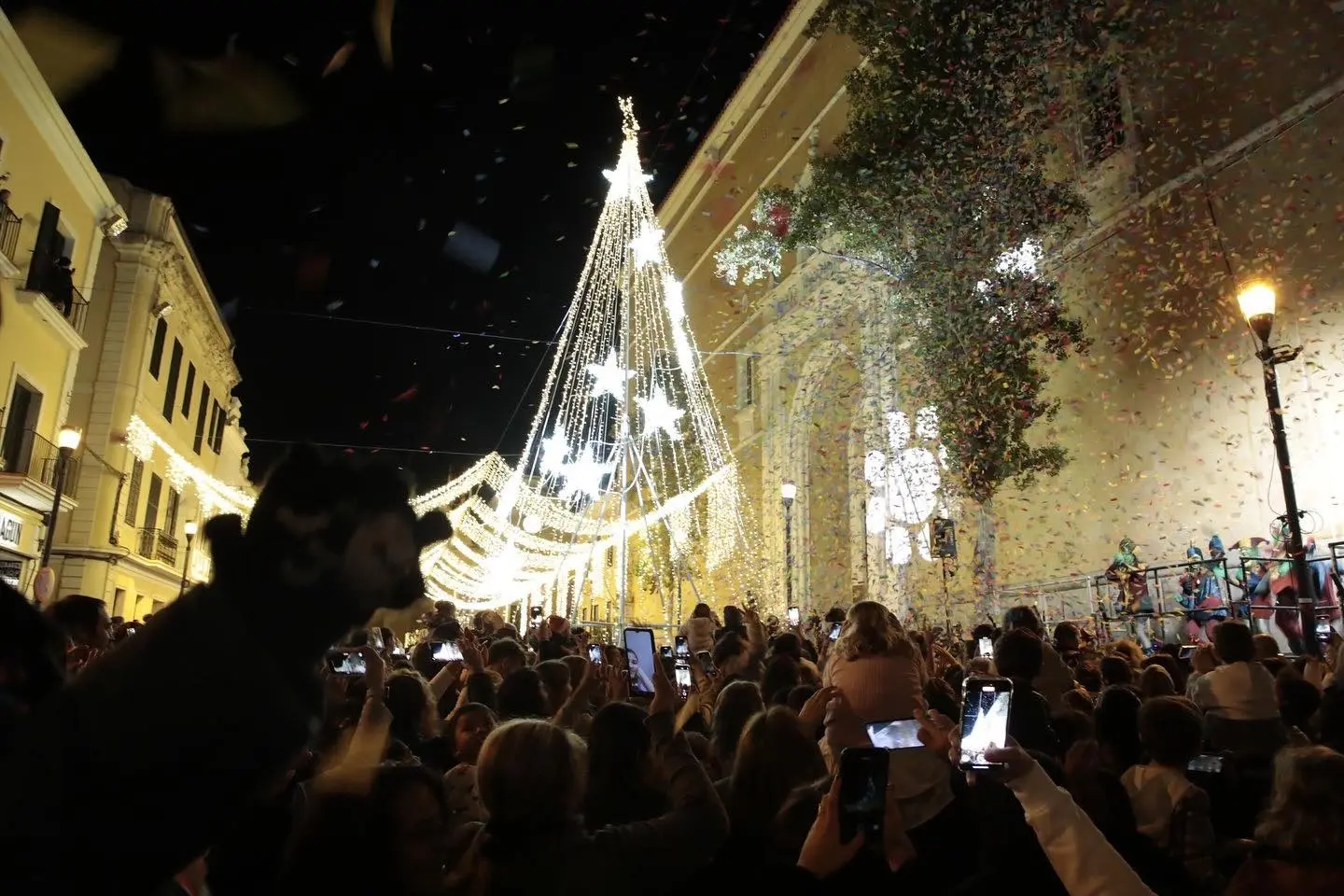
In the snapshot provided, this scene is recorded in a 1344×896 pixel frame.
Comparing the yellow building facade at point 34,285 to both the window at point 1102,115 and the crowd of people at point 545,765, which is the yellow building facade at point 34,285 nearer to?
the crowd of people at point 545,765

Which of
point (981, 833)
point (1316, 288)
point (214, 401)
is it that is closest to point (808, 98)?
point (1316, 288)

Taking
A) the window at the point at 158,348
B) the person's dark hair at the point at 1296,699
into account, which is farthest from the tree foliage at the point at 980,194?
the window at the point at 158,348

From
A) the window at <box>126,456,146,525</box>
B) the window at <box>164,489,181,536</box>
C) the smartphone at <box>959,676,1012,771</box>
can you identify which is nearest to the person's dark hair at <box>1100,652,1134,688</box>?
the smartphone at <box>959,676,1012,771</box>

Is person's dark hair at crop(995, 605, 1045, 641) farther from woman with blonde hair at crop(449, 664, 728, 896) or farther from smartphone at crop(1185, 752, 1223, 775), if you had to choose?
woman with blonde hair at crop(449, 664, 728, 896)

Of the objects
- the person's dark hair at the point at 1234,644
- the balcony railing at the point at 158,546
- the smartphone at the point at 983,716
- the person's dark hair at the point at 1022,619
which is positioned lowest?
the smartphone at the point at 983,716

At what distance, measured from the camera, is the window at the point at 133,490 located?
28984mm

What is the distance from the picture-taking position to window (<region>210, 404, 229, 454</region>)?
40850 mm

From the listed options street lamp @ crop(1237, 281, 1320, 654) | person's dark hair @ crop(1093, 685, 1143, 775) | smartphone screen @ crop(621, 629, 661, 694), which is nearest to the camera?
person's dark hair @ crop(1093, 685, 1143, 775)

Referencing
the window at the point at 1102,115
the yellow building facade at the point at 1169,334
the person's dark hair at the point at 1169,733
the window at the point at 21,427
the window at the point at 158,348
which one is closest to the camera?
the person's dark hair at the point at 1169,733

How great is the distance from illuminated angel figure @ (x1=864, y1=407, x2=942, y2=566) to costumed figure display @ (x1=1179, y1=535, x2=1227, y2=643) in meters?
5.58

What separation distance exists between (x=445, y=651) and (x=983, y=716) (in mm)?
7033

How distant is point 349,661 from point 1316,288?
581 inches

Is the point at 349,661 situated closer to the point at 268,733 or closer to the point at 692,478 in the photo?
the point at 268,733

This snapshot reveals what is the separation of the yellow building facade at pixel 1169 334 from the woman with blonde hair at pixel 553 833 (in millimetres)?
14721
